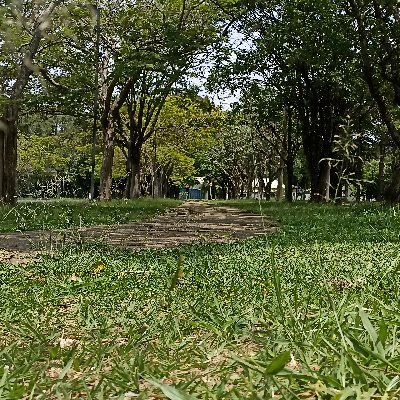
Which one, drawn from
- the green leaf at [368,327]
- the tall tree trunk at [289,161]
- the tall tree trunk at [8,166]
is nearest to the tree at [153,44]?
the tall tree trunk at [8,166]

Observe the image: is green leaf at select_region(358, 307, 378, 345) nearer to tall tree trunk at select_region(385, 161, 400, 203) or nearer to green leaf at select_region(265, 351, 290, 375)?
green leaf at select_region(265, 351, 290, 375)

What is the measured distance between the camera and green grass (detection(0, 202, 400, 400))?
142 centimetres

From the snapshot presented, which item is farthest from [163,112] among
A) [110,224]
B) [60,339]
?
[60,339]

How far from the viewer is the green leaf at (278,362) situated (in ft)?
3.89

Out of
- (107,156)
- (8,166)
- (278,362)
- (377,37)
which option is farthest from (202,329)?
(107,156)

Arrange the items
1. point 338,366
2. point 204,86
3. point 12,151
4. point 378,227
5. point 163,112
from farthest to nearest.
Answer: point 163,112 < point 204,86 < point 12,151 < point 378,227 < point 338,366

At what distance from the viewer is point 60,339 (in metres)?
2.31

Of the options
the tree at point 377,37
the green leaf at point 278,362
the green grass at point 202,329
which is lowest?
the green grass at point 202,329

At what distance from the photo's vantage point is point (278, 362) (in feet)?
3.98

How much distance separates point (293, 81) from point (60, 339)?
2231 cm

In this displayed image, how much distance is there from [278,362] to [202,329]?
1.19 meters

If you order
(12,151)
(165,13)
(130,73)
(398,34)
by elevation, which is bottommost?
(12,151)

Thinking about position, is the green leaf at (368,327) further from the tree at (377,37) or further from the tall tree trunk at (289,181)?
the tall tree trunk at (289,181)

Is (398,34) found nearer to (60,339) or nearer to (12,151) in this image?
(12,151)
